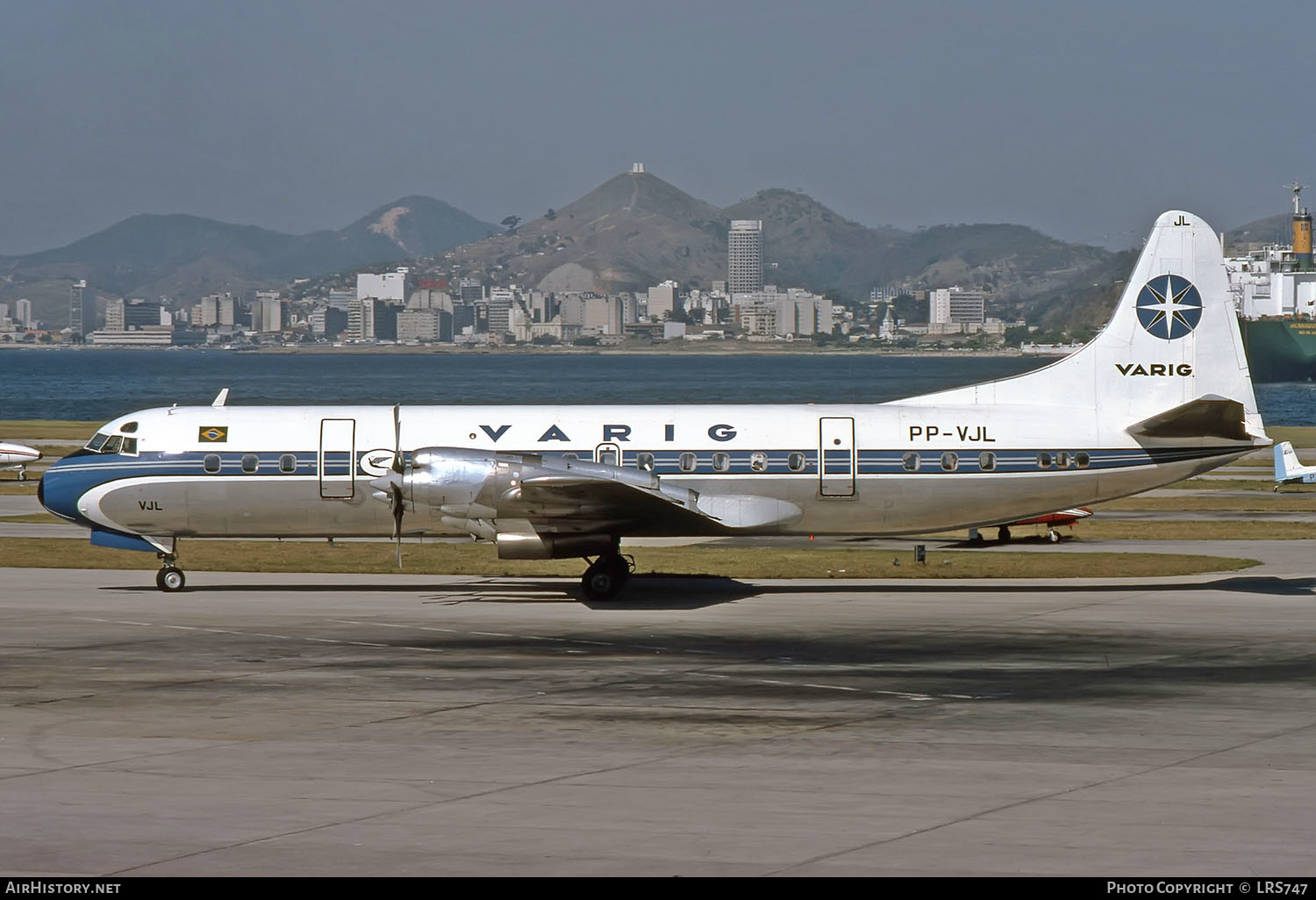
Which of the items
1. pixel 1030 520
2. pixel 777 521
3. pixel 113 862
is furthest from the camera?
pixel 1030 520

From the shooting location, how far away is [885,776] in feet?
47.4

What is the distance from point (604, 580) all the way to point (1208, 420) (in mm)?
12010

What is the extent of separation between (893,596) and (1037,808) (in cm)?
1562

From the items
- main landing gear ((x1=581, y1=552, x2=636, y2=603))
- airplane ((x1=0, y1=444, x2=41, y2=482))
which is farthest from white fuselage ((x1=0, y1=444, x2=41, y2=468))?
main landing gear ((x1=581, y1=552, x2=636, y2=603))

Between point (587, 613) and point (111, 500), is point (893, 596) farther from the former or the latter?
point (111, 500)

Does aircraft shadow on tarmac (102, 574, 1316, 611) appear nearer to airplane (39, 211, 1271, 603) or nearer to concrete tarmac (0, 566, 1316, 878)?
concrete tarmac (0, 566, 1316, 878)

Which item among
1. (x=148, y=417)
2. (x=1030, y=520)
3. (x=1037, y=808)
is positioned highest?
(x=148, y=417)

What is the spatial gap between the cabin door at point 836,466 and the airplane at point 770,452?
0.04 m

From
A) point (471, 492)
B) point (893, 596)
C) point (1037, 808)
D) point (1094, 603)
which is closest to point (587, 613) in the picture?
point (471, 492)

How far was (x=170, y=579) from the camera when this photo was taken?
2981cm

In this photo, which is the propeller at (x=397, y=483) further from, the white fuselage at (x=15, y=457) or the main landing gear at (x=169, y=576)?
the white fuselage at (x=15, y=457)

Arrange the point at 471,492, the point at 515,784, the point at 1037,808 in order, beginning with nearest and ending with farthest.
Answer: the point at 1037,808 → the point at 515,784 → the point at 471,492

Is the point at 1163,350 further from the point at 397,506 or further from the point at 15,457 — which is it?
the point at 15,457

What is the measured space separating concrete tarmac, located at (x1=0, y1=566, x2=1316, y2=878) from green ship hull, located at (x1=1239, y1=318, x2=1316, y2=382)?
14888 centimetres
